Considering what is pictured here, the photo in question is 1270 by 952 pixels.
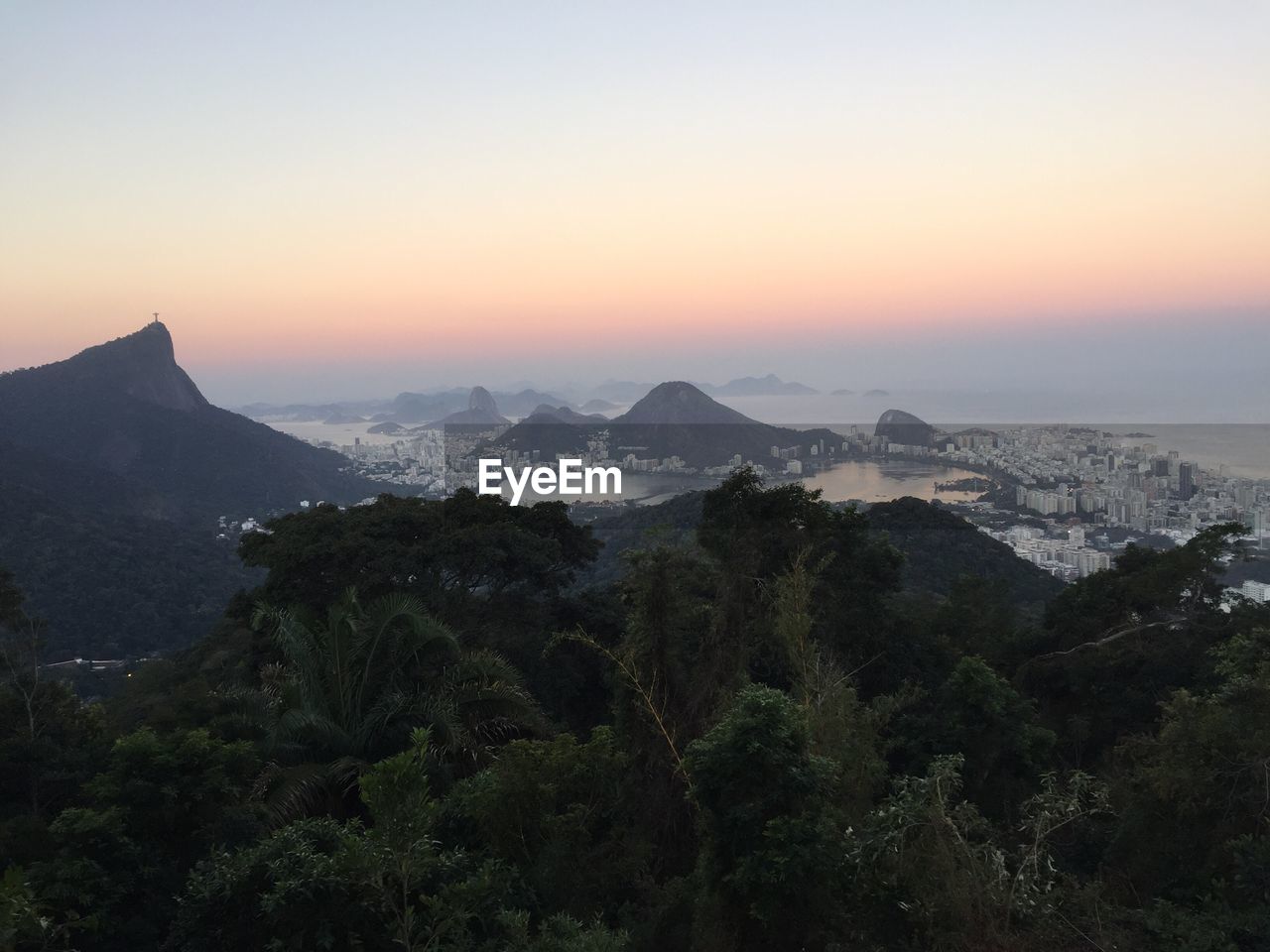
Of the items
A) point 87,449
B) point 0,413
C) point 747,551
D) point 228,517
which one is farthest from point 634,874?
point 0,413

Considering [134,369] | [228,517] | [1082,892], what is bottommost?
[228,517]

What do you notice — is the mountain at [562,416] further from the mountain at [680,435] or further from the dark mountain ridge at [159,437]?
the dark mountain ridge at [159,437]

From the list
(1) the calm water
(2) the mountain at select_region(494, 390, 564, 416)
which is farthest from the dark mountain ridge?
(1) the calm water

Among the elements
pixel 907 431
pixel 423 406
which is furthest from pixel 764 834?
pixel 423 406

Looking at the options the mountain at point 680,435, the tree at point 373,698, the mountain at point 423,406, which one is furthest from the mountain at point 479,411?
the tree at point 373,698

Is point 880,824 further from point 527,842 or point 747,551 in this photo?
point 747,551

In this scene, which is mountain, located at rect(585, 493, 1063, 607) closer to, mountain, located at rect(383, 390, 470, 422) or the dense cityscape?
the dense cityscape
